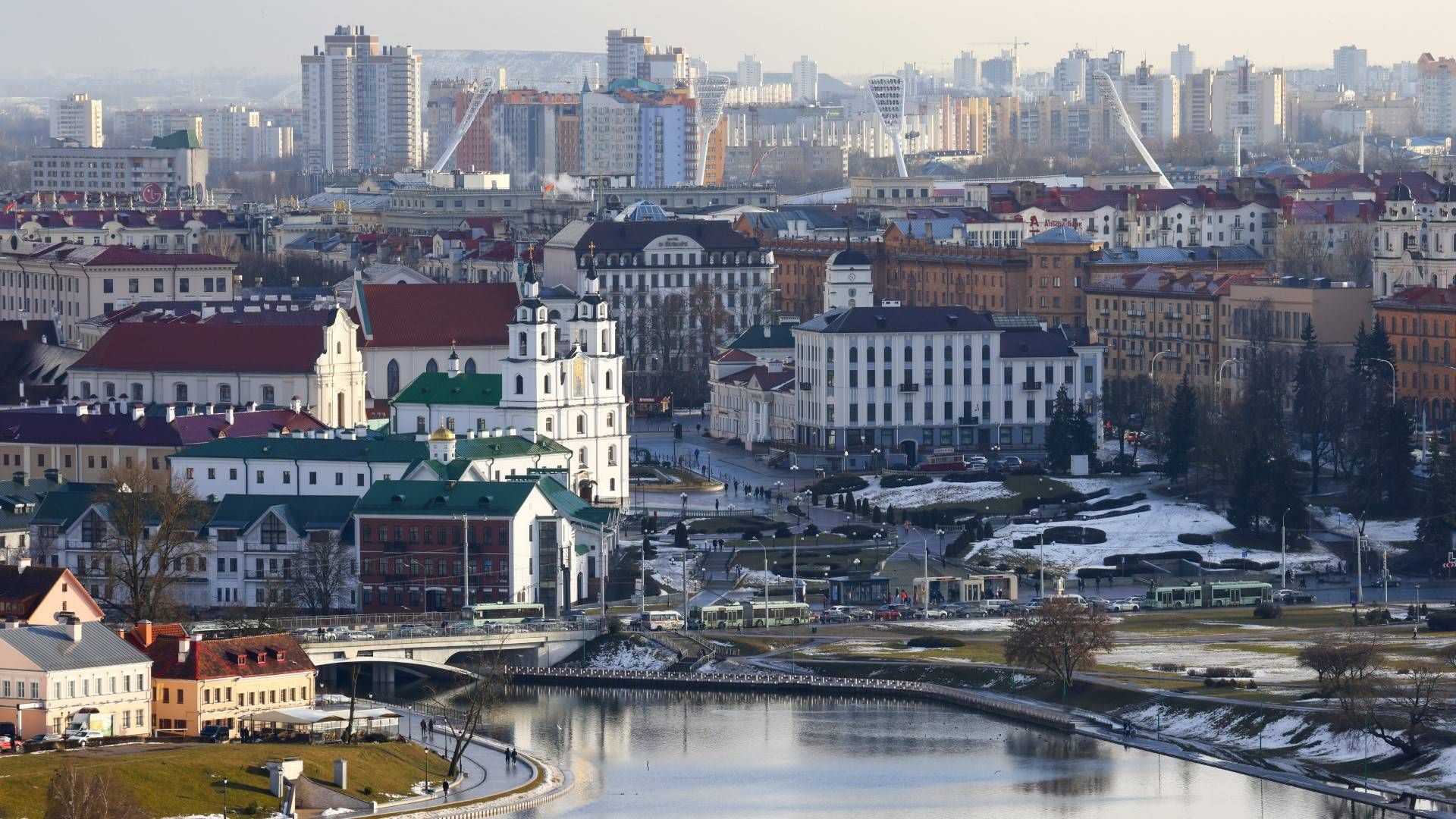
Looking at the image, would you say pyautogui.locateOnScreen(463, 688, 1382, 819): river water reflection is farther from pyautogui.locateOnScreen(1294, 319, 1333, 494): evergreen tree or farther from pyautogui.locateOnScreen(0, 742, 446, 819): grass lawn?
pyautogui.locateOnScreen(1294, 319, 1333, 494): evergreen tree

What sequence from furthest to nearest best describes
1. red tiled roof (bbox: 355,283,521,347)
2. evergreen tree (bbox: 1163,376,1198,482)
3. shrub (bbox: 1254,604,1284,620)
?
1. red tiled roof (bbox: 355,283,521,347)
2. evergreen tree (bbox: 1163,376,1198,482)
3. shrub (bbox: 1254,604,1284,620)

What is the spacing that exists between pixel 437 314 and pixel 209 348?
537 inches

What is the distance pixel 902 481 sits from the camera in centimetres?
13488

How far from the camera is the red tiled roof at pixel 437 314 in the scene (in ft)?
504

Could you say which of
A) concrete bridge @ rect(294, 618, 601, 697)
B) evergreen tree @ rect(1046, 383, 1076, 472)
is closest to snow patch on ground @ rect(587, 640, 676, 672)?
concrete bridge @ rect(294, 618, 601, 697)

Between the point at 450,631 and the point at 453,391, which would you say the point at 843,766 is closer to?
the point at 450,631

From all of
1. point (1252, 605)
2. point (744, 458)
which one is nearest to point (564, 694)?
point (1252, 605)

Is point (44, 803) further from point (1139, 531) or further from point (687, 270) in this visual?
point (687, 270)

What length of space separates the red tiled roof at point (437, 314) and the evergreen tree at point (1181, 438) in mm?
31966

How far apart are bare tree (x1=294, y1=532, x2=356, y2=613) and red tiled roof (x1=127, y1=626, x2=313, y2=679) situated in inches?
578

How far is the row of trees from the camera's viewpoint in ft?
354

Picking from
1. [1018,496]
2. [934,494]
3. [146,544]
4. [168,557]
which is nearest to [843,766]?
[168,557]

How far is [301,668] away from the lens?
9431 centimetres

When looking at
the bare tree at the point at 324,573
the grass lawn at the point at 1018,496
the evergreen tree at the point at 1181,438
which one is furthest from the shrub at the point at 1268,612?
the bare tree at the point at 324,573
